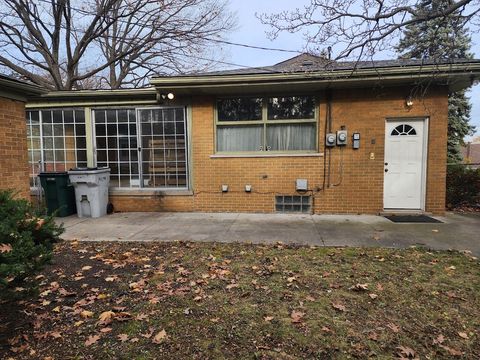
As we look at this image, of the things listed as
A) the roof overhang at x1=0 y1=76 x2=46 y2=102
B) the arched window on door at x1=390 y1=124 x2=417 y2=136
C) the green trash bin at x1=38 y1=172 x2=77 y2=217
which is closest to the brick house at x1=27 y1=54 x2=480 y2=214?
the arched window on door at x1=390 y1=124 x2=417 y2=136

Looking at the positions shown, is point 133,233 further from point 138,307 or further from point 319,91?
point 319,91

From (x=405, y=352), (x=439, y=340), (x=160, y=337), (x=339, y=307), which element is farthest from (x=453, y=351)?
(x=160, y=337)

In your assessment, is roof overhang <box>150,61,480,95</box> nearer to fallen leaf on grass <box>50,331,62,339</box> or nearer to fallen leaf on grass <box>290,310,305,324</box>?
fallen leaf on grass <box>290,310,305,324</box>

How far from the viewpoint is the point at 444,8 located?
5.50 metres

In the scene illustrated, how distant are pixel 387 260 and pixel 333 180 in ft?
11.5

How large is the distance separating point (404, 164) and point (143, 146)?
6518 millimetres

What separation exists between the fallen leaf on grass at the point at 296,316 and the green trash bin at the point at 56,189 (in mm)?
6823

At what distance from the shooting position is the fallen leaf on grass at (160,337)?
2.78 meters

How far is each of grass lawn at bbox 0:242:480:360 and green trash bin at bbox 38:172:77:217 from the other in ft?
11.9

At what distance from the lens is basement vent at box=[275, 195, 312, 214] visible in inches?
322

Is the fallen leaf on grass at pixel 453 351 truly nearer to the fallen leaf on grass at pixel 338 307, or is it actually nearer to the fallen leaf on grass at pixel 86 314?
the fallen leaf on grass at pixel 338 307

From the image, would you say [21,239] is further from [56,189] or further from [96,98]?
[96,98]

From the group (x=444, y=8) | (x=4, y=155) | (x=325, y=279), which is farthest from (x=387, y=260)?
(x=4, y=155)

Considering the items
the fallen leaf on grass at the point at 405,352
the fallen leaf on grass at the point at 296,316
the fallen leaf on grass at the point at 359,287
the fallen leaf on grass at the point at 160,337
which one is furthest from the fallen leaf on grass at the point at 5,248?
the fallen leaf on grass at the point at 359,287
